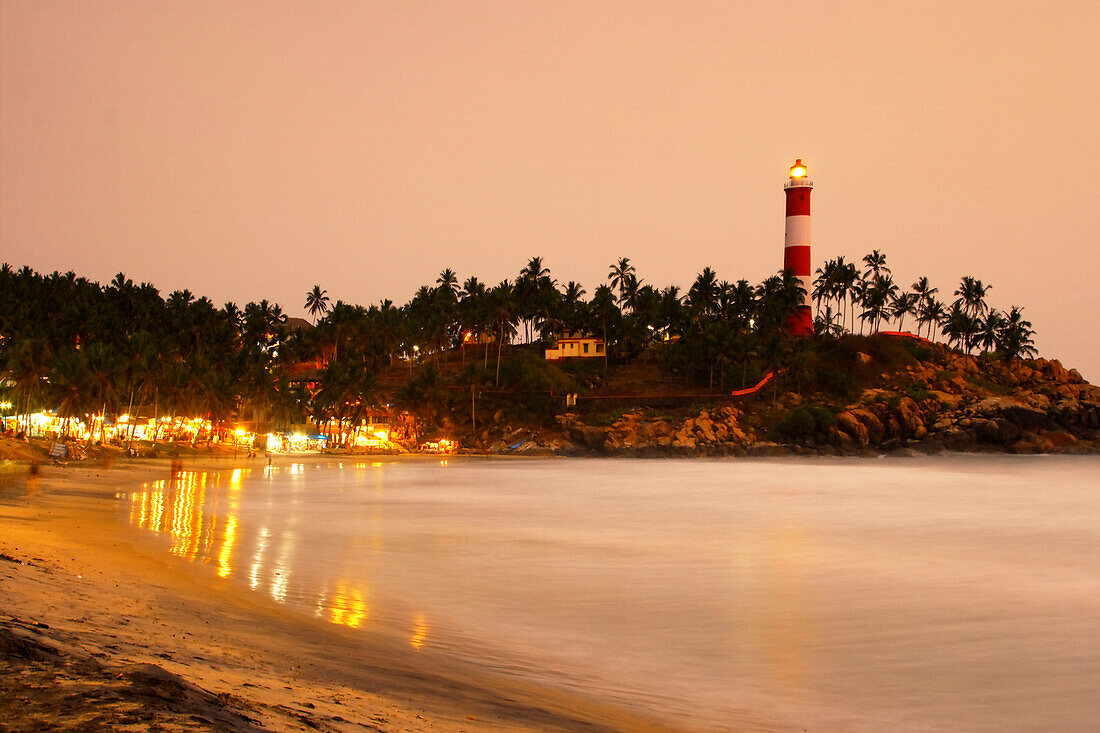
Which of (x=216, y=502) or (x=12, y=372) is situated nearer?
(x=216, y=502)

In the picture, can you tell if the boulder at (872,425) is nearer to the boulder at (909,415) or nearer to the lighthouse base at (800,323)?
the boulder at (909,415)

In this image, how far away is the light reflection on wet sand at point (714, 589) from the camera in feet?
34.6

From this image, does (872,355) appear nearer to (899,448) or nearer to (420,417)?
(899,448)

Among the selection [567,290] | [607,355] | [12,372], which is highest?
[567,290]

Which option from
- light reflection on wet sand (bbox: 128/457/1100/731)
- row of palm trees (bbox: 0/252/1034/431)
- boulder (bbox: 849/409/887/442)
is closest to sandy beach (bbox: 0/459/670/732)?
light reflection on wet sand (bbox: 128/457/1100/731)

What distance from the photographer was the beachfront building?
12219 centimetres

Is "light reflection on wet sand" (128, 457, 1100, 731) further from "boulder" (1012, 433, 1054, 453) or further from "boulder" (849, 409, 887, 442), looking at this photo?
"boulder" (1012, 433, 1054, 453)

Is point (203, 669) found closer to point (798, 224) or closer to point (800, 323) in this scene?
point (798, 224)

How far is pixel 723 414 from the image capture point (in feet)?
318

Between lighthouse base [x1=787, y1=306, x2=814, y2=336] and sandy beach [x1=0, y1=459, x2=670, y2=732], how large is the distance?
10314 cm

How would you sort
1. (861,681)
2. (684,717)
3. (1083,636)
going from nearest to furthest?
1. (684,717)
2. (861,681)
3. (1083,636)

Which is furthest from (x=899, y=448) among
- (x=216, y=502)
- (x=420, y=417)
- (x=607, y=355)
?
(x=216, y=502)

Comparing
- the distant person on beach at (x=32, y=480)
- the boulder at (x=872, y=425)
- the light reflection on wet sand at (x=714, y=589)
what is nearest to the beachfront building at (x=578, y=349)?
the boulder at (x=872, y=425)

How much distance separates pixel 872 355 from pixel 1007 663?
10344 cm
